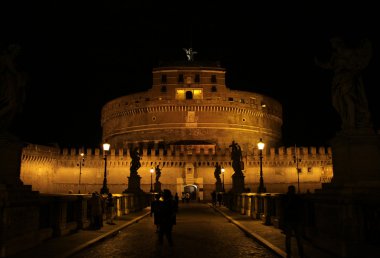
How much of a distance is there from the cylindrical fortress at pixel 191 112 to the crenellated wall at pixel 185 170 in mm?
8833

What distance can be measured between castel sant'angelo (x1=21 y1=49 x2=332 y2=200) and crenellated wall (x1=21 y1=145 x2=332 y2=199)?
12 cm

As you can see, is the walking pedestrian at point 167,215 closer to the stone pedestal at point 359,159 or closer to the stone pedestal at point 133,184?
the stone pedestal at point 359,159

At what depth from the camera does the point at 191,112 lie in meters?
59.0

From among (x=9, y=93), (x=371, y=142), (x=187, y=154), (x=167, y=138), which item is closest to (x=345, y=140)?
(x=371, y=142)

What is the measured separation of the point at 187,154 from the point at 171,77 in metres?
16.5

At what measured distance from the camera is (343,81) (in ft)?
25.4

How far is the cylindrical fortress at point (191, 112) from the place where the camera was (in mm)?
58938

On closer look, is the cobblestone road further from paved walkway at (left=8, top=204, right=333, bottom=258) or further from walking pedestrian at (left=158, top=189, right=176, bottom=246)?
walking pedestrian at (left=158, top=189, right=176, bottom=246)

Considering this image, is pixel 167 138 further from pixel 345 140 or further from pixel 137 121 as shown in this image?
pixel 345 140

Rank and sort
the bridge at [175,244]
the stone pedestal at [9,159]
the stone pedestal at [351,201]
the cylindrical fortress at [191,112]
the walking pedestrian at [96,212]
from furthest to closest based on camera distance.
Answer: the cylindrical fortress at [191,112] < the walking pedestrian at [96,212] < the stone pedestal at [9,159] < the bridge at [175,244] < the stone pedestal at [351,201]

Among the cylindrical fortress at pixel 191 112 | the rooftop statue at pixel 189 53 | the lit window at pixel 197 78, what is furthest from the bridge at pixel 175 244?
the rooftop statue at pixel 189 53

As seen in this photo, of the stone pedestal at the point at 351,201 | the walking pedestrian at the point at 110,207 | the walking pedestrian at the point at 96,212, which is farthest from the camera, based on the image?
the walking pedestrian at the point at 110,207

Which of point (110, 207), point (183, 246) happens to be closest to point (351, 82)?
point (183, 246)

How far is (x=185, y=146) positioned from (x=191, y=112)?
7000 mm
